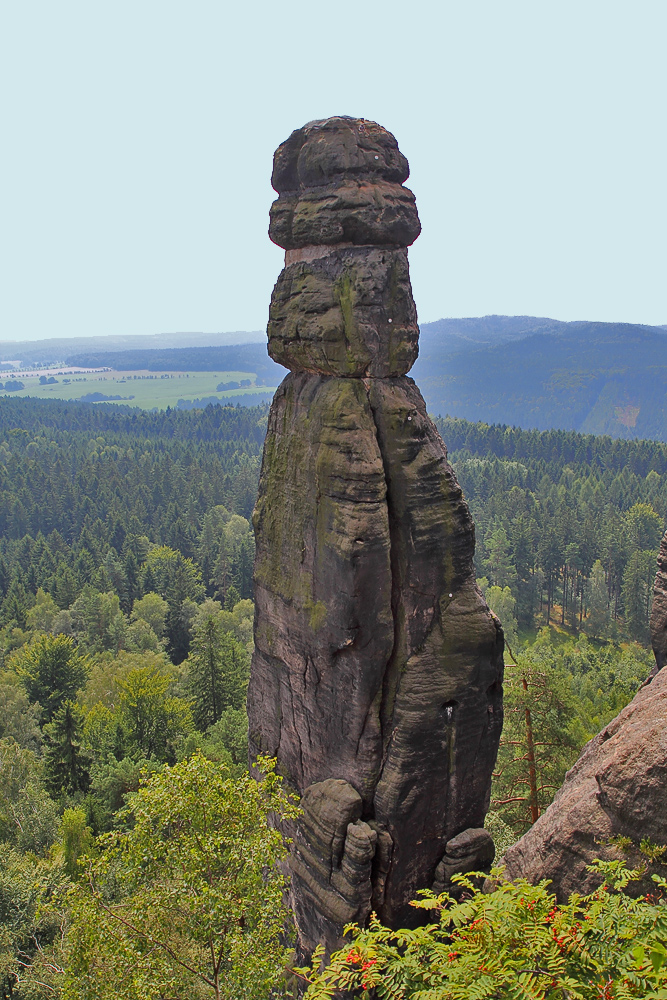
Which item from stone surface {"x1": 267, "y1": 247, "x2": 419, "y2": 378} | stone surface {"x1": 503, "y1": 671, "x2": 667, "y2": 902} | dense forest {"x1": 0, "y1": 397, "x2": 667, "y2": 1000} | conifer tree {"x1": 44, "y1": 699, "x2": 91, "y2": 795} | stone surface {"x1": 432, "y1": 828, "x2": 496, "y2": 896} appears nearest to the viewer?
stone surface {"x1": 503, "y1": 671, "x2": 667, "y2": 902}

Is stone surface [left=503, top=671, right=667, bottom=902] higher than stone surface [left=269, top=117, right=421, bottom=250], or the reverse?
stone surface [left=269, top=117, right=421, bottom=250]

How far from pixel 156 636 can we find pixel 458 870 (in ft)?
178

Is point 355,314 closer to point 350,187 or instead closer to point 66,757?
point 350,187

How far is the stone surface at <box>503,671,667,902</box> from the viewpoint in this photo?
11.9 m

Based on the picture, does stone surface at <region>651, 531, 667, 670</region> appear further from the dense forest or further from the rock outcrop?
the dense forest

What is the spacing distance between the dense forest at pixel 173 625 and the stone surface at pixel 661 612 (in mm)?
9530

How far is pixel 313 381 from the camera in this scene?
17.8 m

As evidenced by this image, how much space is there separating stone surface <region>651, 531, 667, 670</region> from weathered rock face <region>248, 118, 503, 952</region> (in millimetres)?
3812

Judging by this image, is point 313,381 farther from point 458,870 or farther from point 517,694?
point 517,694

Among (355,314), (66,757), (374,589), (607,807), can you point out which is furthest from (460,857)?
(66,757)

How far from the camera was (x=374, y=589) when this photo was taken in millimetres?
16031

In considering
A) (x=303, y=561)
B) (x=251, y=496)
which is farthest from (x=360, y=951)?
(x=251, y=496)

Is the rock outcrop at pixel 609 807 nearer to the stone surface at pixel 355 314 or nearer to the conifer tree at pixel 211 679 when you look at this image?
the stone surface at pixel 355 314

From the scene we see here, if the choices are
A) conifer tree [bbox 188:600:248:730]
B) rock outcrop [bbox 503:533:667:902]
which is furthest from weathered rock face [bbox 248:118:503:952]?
conifer tree [bbox 188:600:248:730]
